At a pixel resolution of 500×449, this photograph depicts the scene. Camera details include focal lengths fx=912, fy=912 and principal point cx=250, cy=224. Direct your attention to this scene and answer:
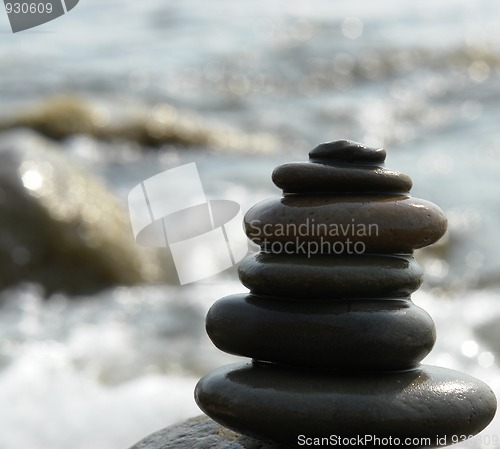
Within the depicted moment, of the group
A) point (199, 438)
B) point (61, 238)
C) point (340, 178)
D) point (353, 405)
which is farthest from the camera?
point (61, 238)

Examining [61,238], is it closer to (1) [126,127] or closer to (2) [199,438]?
(2) [199,438]

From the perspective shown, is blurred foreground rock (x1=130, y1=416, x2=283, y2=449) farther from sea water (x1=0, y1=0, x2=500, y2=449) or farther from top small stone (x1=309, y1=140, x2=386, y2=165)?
sea water (x1=0, y1=0, x2=500, y2=449)

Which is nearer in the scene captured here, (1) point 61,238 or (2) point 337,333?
(2) point 337,333

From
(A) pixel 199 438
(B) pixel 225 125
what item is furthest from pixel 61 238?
(B) pixel 225 125

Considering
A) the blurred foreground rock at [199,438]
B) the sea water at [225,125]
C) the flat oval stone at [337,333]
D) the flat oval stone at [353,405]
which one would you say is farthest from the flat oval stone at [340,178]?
the sea water at [225,125]

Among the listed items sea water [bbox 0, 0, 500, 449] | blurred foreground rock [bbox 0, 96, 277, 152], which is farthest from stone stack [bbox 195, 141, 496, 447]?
blurred foreground rock [bbox 0, 96, 277, 152]

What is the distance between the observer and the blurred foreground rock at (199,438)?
8.56ft

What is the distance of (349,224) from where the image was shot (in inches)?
95.4

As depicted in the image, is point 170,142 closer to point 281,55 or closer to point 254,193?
point 254,193

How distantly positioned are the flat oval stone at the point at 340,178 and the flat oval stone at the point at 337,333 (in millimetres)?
309

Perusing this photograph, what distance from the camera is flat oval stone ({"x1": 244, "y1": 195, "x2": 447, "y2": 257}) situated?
2.44 meters

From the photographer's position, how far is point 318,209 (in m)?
2.47

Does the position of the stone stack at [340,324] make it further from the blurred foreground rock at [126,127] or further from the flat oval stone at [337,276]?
the blurred foreground rock at [126,127]

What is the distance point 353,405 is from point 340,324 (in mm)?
213
